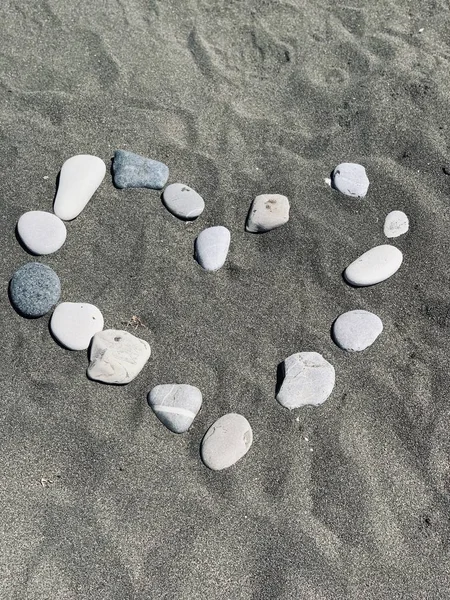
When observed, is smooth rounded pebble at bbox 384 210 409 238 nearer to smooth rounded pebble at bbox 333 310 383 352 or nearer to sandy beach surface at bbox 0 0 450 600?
sandy beach surface at bbox 0 0 450 600

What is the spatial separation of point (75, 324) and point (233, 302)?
0.55 m

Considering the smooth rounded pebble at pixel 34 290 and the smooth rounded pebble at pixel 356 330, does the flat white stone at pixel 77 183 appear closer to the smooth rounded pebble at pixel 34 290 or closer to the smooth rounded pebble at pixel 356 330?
the smooth rounded pebble at pixel 34 290

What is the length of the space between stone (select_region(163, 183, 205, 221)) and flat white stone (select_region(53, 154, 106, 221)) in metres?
0.28

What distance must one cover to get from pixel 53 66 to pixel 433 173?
1.68m

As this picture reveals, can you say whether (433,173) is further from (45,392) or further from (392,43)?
(45,392)

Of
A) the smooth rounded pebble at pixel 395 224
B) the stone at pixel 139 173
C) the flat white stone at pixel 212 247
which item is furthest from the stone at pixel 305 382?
the stone at pixel 139 173

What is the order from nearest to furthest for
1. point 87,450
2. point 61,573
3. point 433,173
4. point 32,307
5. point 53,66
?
point 61,573
point 87,450
point 32,307
point 433,173
point 53,66

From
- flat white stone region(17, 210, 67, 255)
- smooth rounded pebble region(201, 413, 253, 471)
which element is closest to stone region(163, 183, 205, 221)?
flat white stone region(17, 210, 67, 255)

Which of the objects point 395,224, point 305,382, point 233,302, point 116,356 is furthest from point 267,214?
point 116,356

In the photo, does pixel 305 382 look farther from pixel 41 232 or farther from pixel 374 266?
pixel 41 232

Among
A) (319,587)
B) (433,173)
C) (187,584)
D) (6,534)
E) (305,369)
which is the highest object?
(433,173)

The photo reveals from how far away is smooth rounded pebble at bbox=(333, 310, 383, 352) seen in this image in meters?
2.22

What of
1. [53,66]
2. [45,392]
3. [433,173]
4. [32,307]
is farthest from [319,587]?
[53,66]

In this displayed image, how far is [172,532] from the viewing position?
1.91 meters
